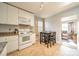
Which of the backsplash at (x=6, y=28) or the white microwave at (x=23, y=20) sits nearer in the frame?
the backsplash at (x=6, y=28)

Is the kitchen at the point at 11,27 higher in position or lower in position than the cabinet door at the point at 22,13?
lower

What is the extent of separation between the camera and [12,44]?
3.36m

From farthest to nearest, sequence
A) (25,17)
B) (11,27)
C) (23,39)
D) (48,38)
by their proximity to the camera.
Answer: (48,38)
(25,17)
(23,39)
(11,27)

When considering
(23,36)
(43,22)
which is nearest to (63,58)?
(23,36)

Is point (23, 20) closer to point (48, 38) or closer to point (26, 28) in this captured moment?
point (26, 28)

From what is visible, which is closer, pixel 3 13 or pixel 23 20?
pixel 3 13

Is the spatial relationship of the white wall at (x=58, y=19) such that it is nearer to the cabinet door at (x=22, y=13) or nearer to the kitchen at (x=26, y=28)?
the kitchen at (x=26, y=28)

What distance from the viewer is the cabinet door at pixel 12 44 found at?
10.5 feet

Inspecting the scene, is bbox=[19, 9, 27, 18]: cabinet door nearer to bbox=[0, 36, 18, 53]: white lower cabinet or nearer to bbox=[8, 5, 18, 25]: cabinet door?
bbox=[8, 5, 18, 25]: cabinet door

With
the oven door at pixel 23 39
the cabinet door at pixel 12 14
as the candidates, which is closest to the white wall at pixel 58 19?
the oven door at pixel 23 39

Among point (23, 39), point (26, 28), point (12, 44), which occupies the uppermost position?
point (26, 28)

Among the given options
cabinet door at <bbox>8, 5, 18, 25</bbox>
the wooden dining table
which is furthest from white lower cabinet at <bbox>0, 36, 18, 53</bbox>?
the wooden dining table

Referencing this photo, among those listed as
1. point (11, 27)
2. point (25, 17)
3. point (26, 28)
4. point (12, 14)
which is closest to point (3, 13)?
point (12, 14)

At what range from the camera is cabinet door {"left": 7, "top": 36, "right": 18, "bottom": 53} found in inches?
126
